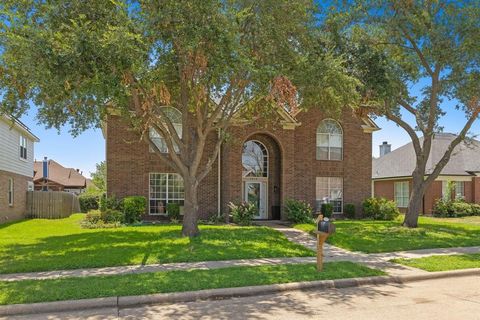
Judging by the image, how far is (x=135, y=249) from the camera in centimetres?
1176

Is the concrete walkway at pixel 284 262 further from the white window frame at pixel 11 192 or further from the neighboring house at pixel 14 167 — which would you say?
the white window frame at pixel 11 192

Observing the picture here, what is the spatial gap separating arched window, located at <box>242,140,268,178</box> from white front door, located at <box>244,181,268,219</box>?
50 cm

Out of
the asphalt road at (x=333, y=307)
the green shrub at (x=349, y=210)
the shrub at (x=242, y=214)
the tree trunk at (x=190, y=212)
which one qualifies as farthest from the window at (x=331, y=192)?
the asphalt road at (x=333, y=307)

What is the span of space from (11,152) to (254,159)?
42.2 feet

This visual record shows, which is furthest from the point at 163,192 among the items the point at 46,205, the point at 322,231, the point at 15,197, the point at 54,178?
the point at 54,178

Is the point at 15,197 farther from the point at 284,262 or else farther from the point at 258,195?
the point at 284,262

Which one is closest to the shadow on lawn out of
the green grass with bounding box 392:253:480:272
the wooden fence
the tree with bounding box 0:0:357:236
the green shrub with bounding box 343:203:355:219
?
the tree with bounding box 0:0:357:236

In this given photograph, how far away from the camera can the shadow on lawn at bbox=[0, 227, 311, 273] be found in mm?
10008

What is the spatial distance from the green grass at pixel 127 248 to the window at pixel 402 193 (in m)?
18.2

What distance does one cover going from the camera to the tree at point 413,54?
16.0 m

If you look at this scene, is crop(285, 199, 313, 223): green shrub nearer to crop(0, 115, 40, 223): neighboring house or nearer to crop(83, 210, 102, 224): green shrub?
crop(83, 210, 102, 224): green shrub

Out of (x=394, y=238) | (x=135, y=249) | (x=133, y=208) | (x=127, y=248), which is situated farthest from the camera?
(x=133, y=208)

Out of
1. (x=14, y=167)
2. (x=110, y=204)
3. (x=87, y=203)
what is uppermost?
(x=14, y=167)

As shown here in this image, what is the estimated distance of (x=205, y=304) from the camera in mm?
7133
